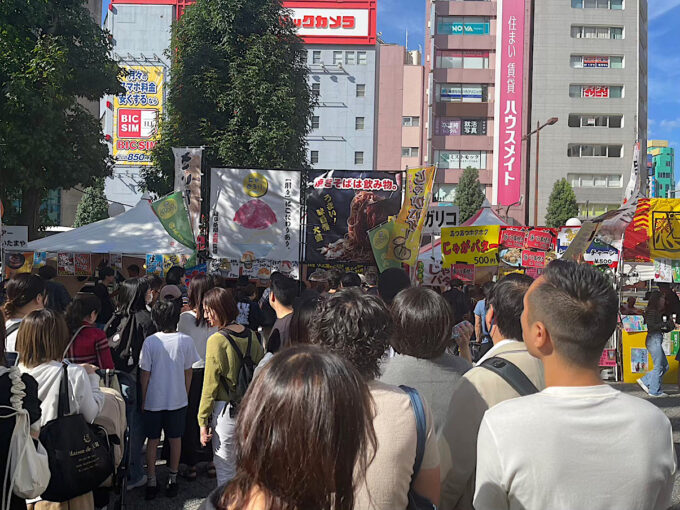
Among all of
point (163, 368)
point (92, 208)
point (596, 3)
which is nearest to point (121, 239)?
point (163, 368)

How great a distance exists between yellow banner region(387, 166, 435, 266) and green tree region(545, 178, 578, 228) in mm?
32825

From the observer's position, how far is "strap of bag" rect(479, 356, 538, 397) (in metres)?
2.58

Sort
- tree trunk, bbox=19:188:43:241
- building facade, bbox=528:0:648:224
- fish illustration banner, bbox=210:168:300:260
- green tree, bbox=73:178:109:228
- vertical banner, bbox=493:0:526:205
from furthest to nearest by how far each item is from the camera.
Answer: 1. building facade, bbox=528:0:648:224
2. vertical banner, bbox=493:0:526:205
3. green tree, bbox=73:178:109:228
4. tree trunk, bbox=19:188:43:241
5. fish illustration banner, bbox=210:168:300:260

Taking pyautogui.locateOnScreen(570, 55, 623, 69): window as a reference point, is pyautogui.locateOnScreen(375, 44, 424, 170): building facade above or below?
below

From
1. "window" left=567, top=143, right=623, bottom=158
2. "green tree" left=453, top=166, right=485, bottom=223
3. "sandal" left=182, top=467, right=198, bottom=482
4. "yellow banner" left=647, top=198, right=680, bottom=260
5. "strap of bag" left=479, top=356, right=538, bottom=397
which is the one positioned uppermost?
"window" left=567, top=143, right=623, bottom=158

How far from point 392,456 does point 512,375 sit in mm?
818

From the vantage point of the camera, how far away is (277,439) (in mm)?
1319

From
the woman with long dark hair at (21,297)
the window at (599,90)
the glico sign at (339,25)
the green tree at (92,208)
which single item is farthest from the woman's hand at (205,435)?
the glico sign at (339,25)

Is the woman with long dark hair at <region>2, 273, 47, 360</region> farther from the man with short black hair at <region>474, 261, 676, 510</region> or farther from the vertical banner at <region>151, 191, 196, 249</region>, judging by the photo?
the vertical banner at <region>151, 191, 196, 249</region>

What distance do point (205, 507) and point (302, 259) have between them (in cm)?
933

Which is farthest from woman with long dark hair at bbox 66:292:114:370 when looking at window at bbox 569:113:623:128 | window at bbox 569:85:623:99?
window at bbox 569:85:623:99

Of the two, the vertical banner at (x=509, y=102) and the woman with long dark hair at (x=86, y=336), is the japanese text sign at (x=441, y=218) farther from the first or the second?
the vertical banner at (x=509, y=102)

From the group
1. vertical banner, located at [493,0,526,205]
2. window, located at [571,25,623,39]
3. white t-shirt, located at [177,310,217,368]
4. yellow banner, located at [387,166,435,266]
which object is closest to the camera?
white t-shirt, located at [177,310,217,368]

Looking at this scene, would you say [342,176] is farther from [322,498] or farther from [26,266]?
[322,498]
